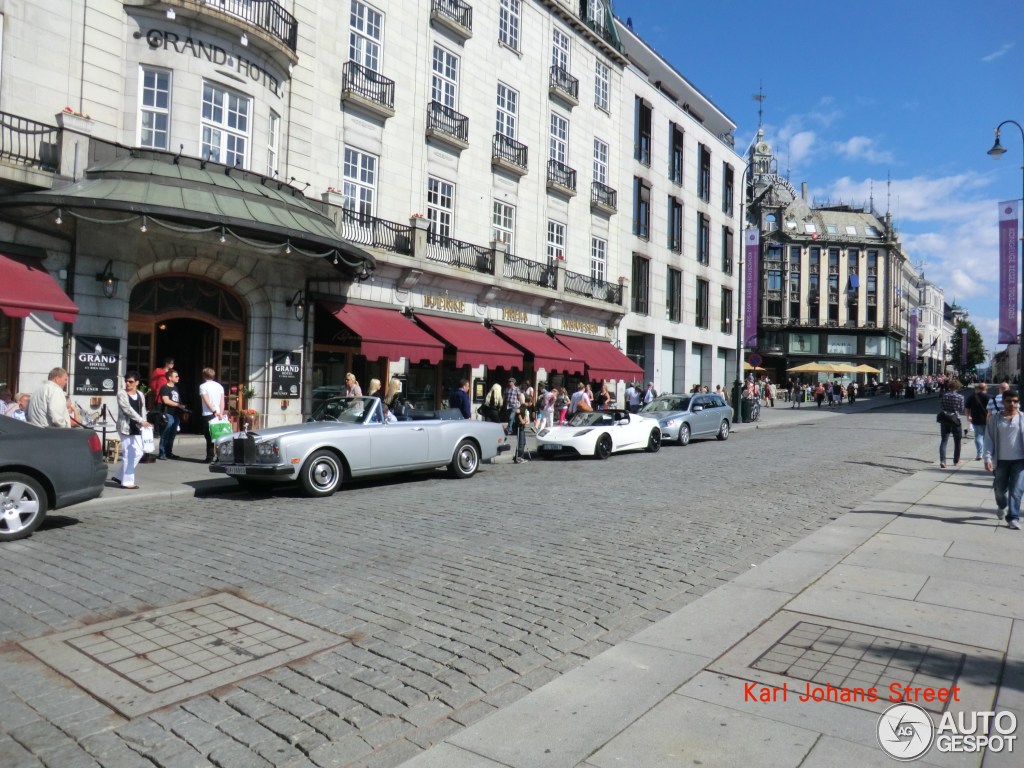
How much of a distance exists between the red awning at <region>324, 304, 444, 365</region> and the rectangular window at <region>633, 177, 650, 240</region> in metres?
16.9

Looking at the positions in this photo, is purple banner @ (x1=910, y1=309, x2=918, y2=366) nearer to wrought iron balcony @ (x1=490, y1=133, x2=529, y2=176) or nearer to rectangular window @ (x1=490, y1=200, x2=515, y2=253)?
wrought iron balcony @ (x1=490, y1=133, x2=529, y2=176)

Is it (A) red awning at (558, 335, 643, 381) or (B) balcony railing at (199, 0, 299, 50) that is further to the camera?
(A) red awning at (558, 335, 643, 381)

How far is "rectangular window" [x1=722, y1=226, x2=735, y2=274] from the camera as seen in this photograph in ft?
144

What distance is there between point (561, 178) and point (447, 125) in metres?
6.64

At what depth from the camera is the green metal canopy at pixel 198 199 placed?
1308 centimetres

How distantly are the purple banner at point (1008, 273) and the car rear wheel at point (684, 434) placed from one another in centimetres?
1318

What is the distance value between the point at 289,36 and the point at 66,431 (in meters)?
13.1

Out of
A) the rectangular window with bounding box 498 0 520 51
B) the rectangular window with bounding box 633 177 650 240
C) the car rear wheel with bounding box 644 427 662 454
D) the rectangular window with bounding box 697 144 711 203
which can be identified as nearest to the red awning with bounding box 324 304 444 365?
the car rear wheel with bounding box 644 427 662 454

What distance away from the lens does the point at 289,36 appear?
17812 millimetres

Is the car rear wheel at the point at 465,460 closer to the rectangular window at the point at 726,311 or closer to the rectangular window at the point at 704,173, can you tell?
the rectangular window at the point at 704,173

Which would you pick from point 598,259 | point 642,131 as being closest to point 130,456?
point 598,259

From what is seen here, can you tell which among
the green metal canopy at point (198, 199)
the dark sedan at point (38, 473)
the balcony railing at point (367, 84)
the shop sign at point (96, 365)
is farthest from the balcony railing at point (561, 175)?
the dark sedan at point (38, 473)

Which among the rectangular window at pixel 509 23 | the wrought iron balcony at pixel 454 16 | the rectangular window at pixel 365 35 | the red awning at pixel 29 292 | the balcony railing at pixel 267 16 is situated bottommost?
the red awning at pixel 29 292

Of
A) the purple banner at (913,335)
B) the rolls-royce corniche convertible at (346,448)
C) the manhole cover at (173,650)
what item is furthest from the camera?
the purple banner at (913,335)
